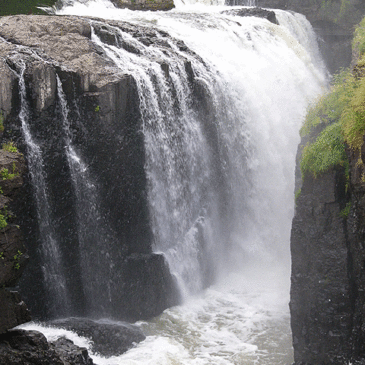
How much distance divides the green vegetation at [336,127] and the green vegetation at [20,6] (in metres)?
11.6

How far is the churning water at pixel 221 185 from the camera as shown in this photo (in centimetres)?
1207

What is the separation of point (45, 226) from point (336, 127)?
741cm

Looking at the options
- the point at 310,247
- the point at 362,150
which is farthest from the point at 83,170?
the point at 362,150

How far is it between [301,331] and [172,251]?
510cm

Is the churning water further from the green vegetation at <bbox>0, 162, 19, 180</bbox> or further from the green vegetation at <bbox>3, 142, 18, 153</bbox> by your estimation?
the green vegetation at <bbox>0, 162, 19, 180</bbox>

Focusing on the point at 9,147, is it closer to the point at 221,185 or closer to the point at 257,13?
the point at 221,185

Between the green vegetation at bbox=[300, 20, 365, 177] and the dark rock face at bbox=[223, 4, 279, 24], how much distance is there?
13.9m

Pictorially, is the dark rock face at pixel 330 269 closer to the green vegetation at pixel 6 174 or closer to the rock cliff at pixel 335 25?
the green vegetation at pixel 6 174

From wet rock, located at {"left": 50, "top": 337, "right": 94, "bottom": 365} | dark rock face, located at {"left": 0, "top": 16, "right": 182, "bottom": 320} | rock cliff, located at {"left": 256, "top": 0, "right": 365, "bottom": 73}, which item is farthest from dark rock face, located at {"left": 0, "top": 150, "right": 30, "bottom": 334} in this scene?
rock cliff, located at {"left": 256, "top": 0, "right": 365, "bottom": 73}

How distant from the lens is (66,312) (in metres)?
12.3

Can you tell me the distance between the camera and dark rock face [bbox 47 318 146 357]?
36.5 feet

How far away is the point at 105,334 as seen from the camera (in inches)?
450

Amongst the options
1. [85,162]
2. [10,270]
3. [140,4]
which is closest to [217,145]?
[85,162]

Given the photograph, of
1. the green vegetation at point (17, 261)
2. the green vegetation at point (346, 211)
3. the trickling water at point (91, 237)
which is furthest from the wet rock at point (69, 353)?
the green vegetation at point (346, 211)
